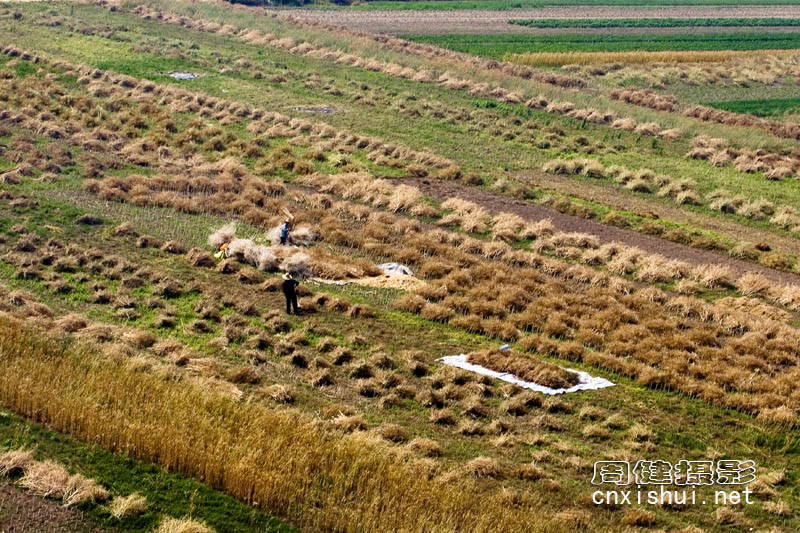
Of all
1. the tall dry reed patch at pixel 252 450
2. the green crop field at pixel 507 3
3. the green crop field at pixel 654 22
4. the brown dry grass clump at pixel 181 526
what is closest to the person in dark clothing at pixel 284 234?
the tall dry reed patch at pixel 252 450


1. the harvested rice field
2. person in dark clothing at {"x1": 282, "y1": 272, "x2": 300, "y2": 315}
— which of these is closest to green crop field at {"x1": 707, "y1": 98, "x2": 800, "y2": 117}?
the harvested rice field

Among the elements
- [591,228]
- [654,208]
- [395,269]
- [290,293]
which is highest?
[290,293]

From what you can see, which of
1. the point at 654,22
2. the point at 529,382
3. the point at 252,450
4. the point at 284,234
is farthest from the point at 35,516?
the point at 654,22

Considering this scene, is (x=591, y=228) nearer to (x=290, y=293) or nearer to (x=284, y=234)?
(x=284, y=234)

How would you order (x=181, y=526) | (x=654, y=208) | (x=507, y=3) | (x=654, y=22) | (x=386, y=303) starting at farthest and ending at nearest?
(x=507, y=3)
(x=654, y=22)
(x=654, y=208)
(x=386, y=303)
(x=181, y=526)

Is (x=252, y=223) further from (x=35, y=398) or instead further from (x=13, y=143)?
(x=35, y=398)

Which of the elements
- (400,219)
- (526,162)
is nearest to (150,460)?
(400,219)

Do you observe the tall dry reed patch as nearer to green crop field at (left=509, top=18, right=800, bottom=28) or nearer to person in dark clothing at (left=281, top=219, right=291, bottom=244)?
person in dark clothing at (left=281, top=219, right=291, bottom=244)
